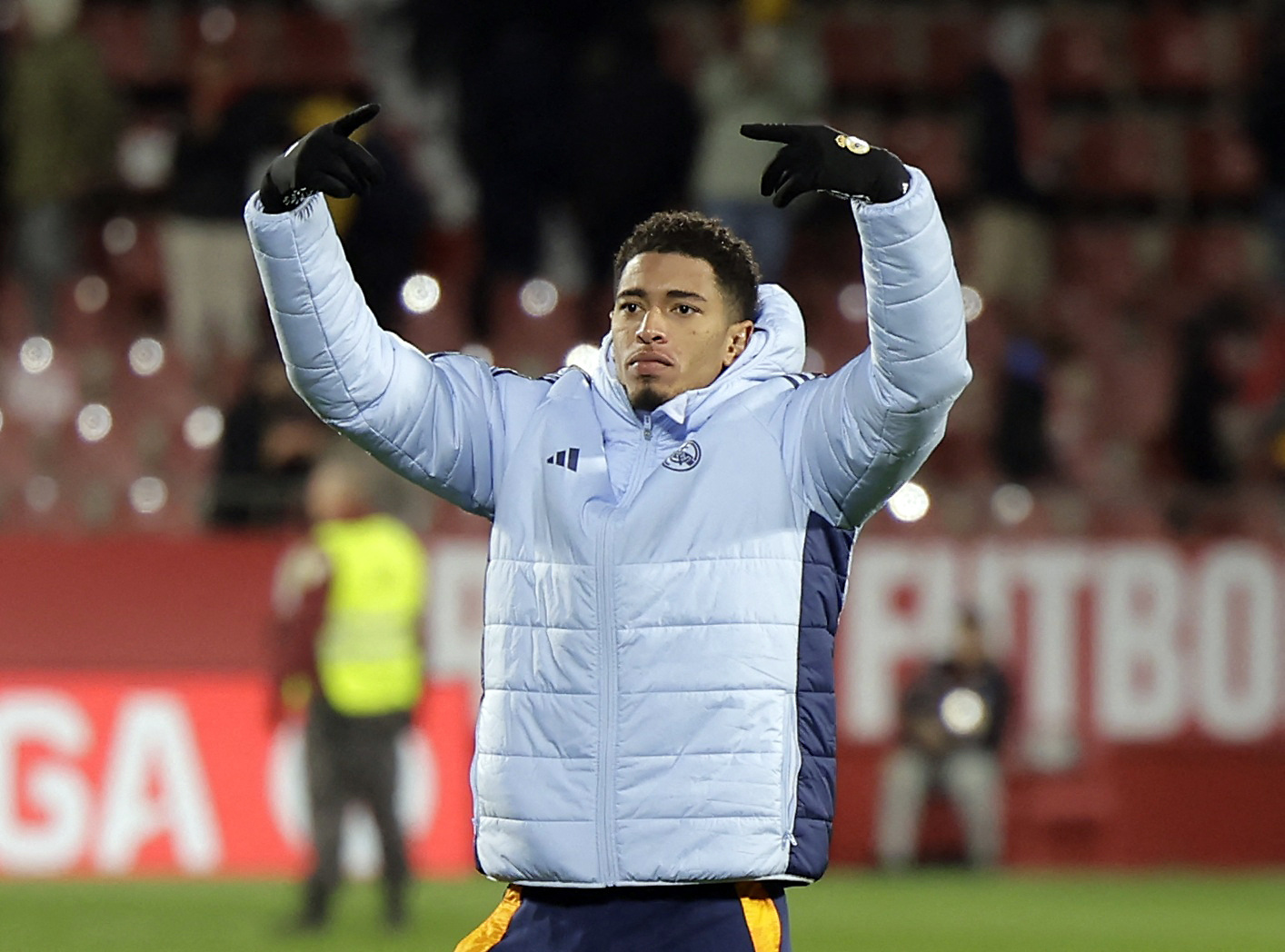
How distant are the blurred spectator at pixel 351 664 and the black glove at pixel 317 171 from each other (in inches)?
276

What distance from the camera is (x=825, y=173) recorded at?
397cm

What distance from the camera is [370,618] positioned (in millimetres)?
11188

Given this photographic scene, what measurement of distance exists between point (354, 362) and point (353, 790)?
23.4 feet

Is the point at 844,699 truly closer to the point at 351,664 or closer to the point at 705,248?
the point at 351,664

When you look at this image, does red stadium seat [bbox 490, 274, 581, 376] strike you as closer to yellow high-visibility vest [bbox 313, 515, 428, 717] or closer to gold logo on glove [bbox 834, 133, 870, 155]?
yellow high-visibility vest [bbox 313, 515, 428, 717]

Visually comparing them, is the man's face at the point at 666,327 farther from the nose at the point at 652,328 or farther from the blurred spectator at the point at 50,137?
the blurred spectator at the point at 50,137

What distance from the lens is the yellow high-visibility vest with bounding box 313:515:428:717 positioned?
11.1m

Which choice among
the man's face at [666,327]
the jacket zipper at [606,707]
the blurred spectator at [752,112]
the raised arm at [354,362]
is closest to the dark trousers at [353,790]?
the blurred spectator at [752,112]

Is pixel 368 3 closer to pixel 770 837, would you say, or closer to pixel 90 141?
pixel 90 141

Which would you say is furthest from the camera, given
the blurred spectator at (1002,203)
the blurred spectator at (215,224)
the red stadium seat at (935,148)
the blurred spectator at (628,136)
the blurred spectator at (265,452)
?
the red stadium seat at (935,148)

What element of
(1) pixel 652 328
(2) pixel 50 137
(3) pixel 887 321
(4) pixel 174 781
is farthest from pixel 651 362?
(2) pixel 50 137

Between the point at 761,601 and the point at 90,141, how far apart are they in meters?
11.6

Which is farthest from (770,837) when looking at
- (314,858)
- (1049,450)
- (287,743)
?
(1049,450)

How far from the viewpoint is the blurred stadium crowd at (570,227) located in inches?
540
